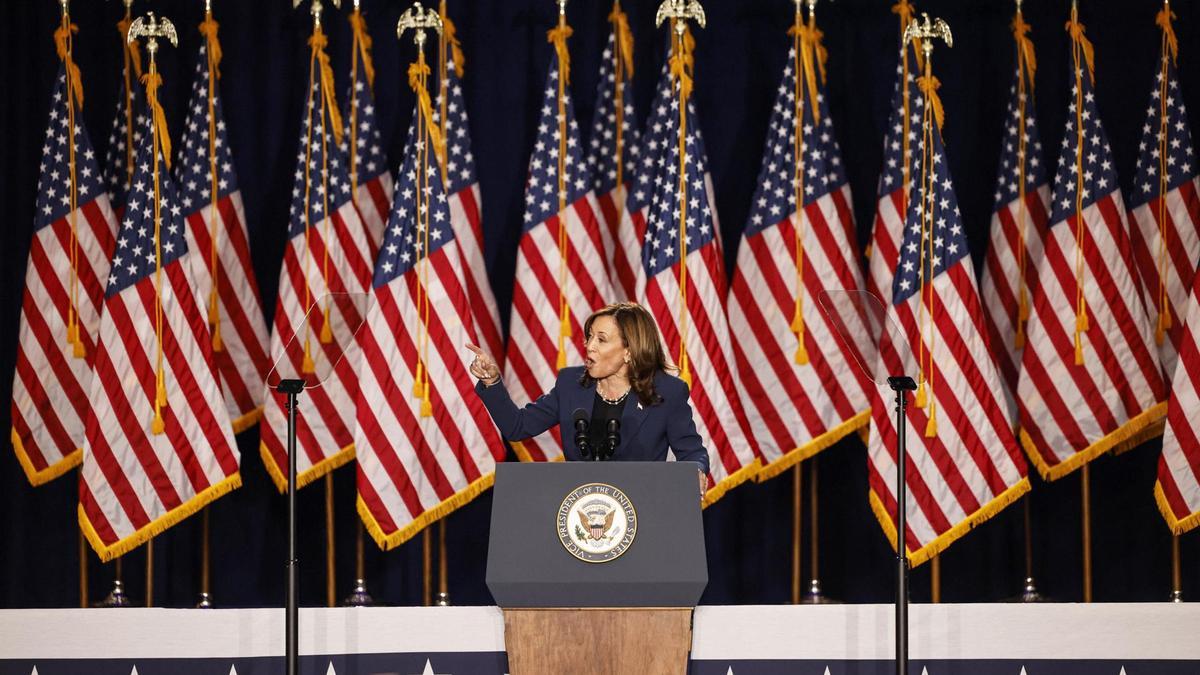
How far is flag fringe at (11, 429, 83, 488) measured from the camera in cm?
549

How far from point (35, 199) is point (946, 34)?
3.77 m

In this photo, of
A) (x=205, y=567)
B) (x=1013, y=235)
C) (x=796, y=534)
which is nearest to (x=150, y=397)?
(x=205, y=567)

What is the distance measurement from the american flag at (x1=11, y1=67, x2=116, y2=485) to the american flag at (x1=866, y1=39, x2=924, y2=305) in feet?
10.1

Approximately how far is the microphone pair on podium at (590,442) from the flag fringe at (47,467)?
2808 millimetres

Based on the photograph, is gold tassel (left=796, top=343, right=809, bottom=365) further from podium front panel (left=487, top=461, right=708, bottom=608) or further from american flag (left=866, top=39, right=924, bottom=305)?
podium front panel (left=487, top=461, right=708, bottom=608)

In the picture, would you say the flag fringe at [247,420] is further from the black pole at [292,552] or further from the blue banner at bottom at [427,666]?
the black pole at [292,552]

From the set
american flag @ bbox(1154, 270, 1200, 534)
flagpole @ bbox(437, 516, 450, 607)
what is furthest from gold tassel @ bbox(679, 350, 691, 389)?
american flag @ bbox(1154, 270, 1200, 534)

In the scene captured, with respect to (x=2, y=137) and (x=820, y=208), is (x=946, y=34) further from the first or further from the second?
(x=2, y=137)

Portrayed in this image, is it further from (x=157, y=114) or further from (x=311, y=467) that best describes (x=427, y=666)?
(x=157, y=114)

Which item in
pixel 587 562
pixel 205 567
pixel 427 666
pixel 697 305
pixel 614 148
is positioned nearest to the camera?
pixel 587 562

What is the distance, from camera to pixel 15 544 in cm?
598

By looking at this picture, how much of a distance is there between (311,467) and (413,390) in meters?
0.56

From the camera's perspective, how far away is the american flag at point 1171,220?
18.2 feet

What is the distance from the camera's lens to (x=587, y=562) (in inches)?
131
